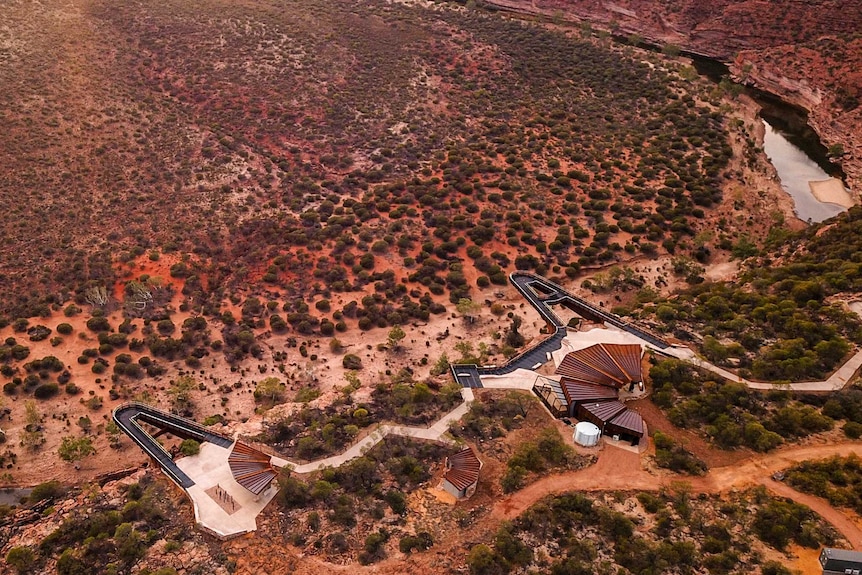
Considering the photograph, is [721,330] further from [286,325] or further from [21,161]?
[21,161]

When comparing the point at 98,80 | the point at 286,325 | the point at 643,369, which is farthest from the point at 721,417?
the point at 98,80

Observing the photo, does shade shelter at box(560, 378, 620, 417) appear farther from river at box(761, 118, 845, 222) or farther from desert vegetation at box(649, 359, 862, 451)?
river at box(761, 118, 845, 222)

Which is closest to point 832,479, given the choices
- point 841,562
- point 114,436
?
point 841,562

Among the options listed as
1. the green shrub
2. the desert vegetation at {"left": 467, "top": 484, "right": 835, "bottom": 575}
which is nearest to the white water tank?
the desert vegetation at {"left": 467, "top": 484, "right": 835, "bottom": 575}

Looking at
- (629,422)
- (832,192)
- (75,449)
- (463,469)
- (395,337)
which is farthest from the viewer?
(832,192)

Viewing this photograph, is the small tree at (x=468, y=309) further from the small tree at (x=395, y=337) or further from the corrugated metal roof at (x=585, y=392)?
the corrugated metal roof at (x=585, y=392)

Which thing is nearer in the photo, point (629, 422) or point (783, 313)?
point (629, 422)

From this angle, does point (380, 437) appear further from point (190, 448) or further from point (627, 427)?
point (627, 427)
